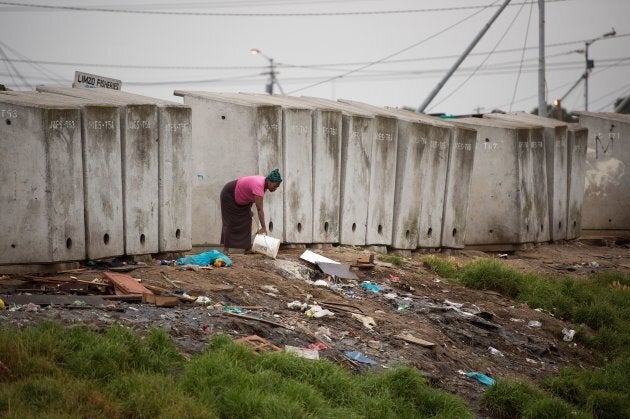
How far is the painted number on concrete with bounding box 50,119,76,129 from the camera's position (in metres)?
11.6

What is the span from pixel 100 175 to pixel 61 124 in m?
0.89

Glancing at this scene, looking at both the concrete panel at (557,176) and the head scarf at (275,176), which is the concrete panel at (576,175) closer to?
the concrete panel at (557,176)

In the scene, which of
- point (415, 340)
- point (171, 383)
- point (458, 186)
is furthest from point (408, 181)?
point (171, 383)

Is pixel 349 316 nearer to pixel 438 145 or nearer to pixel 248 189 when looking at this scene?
pixel 248 189

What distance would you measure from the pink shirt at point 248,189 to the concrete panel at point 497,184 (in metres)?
6.46

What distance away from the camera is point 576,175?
70.5 feet

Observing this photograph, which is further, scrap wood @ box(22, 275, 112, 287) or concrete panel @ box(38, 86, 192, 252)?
concrete panel @ box(38, 86, 192, 252)

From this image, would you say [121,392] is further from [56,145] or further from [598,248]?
[598,248]

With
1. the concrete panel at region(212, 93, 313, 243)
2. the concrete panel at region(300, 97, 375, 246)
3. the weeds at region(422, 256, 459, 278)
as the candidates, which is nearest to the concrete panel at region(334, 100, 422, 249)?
the concrete panel at region(300, 97, 375, 246)

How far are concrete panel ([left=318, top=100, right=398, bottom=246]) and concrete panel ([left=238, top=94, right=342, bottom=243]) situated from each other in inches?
32.6

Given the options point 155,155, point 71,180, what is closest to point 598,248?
point 155,155

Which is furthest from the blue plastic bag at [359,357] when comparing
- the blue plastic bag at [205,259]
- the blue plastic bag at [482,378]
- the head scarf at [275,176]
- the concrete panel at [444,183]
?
the concrete panel at [444,183]

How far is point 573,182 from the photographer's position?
21.4 metres

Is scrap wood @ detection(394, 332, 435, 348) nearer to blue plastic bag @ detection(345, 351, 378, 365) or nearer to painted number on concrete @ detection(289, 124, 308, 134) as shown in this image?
blue plastic bag @ detection(345, 351, 378, 365)
